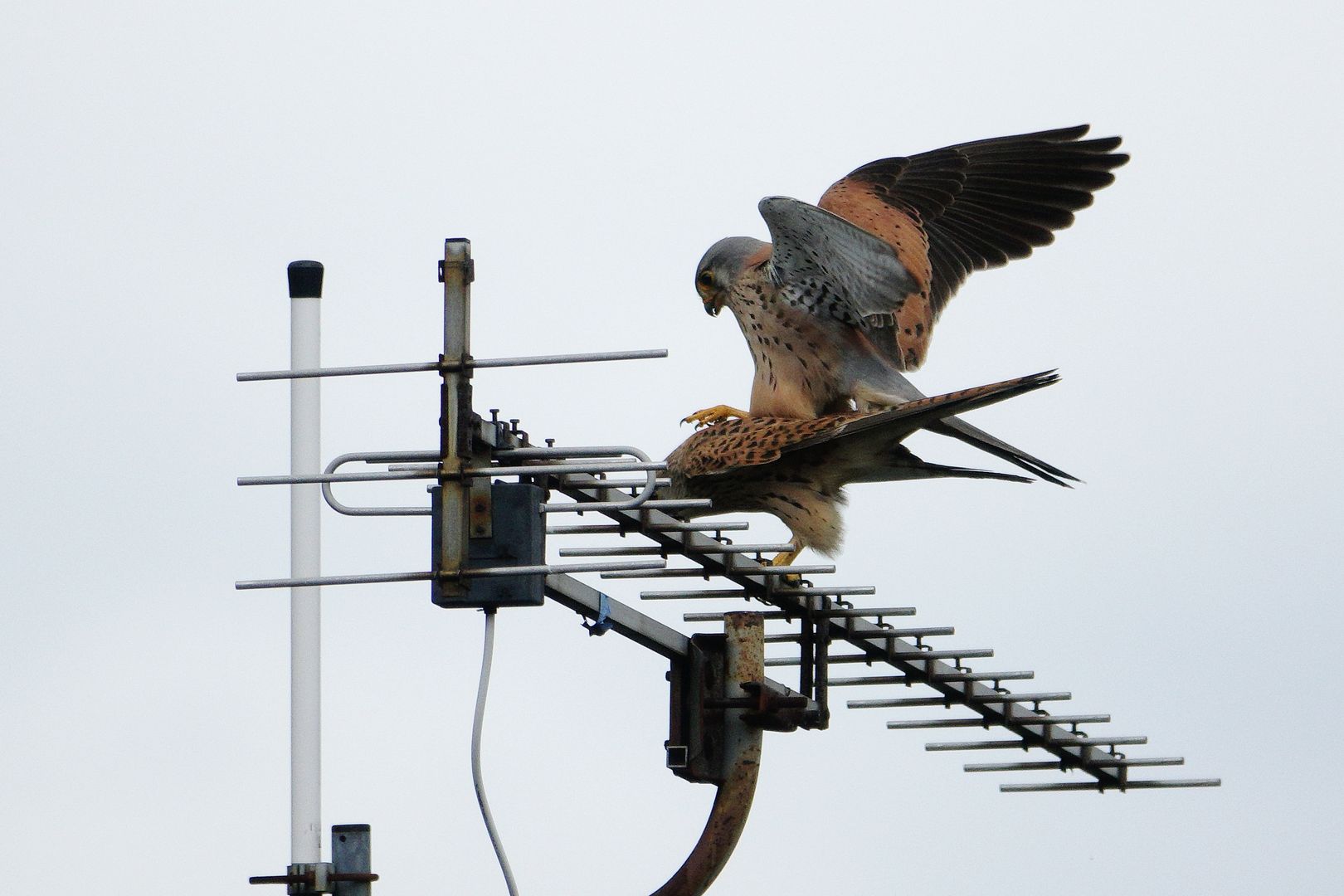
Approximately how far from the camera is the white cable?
5238 millimetres

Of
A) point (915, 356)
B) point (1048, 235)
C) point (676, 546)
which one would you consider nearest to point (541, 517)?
point (676, 546)

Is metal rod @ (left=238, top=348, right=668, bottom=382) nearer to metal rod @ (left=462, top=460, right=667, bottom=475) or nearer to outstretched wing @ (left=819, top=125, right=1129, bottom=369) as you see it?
metal rod @ (left=462, top=460, right=667, bottom=475)

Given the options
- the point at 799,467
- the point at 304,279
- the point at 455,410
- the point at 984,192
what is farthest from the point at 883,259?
the point at 455,410

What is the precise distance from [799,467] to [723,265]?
1.29 metres

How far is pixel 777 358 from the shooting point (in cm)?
820

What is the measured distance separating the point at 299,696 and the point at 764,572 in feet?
4.29

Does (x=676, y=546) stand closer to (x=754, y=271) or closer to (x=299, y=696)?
(x=299, y=696)

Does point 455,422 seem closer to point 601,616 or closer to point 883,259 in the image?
point 601,616

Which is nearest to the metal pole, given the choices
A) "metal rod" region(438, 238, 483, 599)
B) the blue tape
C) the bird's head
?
"metal rod" region(438, 238, 483, 599)

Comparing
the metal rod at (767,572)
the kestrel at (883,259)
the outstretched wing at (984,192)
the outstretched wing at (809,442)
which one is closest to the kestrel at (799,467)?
the outstretched wing at (809,442)

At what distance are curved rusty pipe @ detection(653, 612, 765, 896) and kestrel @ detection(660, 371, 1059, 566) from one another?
1217 millimetres

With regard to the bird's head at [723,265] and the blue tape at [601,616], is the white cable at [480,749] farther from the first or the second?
the bird's head at [723,265]

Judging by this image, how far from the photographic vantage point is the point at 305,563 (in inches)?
230

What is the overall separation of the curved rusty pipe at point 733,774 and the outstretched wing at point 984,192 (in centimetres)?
353
